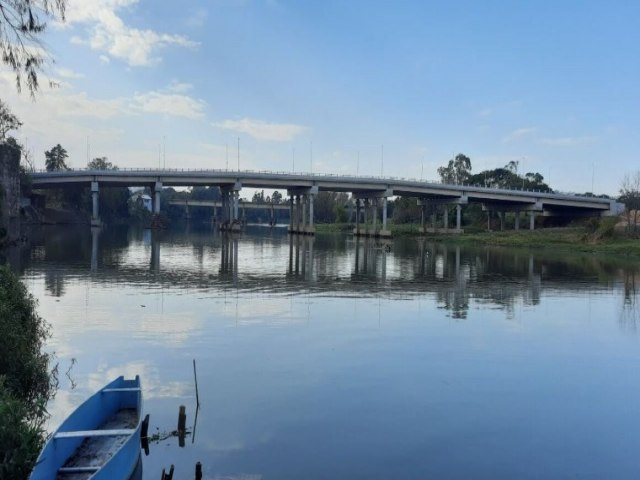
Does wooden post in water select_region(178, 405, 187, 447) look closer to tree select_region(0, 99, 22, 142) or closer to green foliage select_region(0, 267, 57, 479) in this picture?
green foliage select_region(0, 267, 57, 479)

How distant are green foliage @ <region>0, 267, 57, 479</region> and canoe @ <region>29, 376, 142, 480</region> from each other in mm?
339

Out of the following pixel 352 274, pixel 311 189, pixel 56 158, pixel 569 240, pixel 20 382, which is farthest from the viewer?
pixel 56 158

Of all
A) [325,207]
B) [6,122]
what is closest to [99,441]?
[6,122]

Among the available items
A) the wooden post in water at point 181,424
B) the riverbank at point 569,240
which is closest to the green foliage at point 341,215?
the riverbank at point 569,240

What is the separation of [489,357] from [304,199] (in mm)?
97929

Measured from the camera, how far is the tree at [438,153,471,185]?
154625 mm

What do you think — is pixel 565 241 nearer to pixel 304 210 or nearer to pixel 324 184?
pixel 324 184

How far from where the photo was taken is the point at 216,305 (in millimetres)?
25500

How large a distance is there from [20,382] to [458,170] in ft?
498

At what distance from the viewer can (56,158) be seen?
140m

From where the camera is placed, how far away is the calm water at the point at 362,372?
10.5 meters

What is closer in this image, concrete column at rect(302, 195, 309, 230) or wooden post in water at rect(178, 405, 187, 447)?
wooden post in water at rect(178, 405, 187, 447)

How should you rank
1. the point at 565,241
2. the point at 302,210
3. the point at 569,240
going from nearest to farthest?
1. the point at 565,241
2. the point at 569,240
3. the point at 302,210

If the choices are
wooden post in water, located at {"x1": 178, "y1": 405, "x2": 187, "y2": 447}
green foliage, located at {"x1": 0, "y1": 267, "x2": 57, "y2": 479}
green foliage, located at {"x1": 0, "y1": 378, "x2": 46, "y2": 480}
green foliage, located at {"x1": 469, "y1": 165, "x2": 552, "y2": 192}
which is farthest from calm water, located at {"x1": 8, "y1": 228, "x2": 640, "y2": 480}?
green foliage, located at {"x1": 469, "y1": 165, "x2": 552, "y2": 192}
